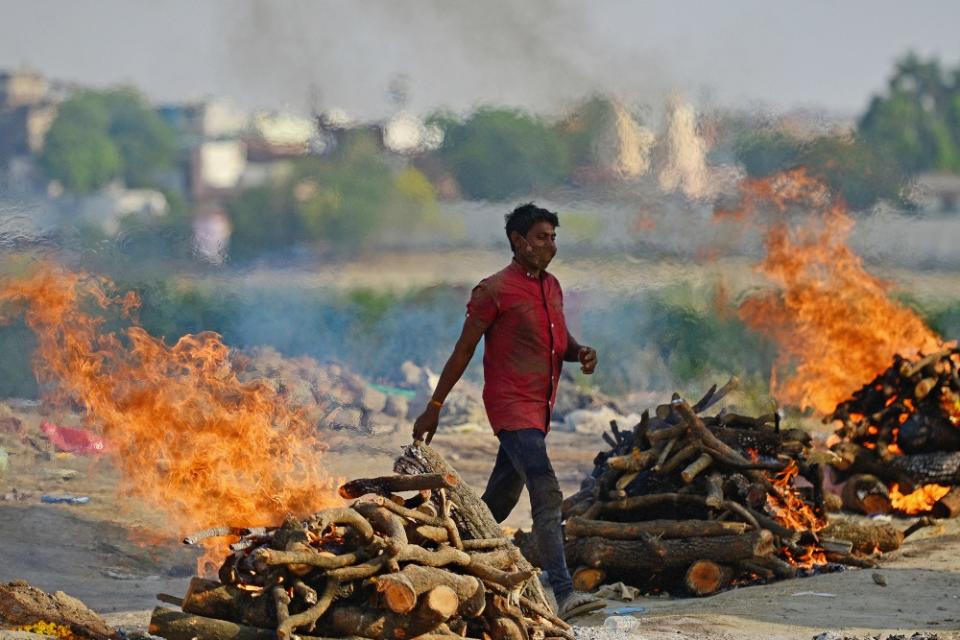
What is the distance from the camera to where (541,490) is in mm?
8023

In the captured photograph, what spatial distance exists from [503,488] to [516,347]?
764mm

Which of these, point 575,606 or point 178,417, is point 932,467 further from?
point 178,417

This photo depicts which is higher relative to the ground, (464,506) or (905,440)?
(464,506)

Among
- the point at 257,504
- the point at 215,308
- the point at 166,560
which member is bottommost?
the point at 166,560

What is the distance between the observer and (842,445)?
1229 centimetres

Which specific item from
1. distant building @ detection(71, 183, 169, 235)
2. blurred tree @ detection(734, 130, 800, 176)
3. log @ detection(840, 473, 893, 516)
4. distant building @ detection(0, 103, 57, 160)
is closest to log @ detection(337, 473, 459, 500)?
log @ detection(840, 473, 893, 516)

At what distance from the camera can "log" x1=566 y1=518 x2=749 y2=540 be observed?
31.3 feet

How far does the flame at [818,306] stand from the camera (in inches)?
572

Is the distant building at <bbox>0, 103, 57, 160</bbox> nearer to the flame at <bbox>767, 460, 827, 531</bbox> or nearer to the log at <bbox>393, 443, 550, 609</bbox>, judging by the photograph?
the flame at <bbox>767, 460, 827, 531</bbox>

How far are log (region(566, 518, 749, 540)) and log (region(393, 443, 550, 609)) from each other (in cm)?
247

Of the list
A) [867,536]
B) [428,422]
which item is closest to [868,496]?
[867,536]

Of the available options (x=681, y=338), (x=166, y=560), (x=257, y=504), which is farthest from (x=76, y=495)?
(x=681, y=338)

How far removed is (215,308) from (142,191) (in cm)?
177

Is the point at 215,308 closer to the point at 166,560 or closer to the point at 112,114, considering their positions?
the point at 112,114
